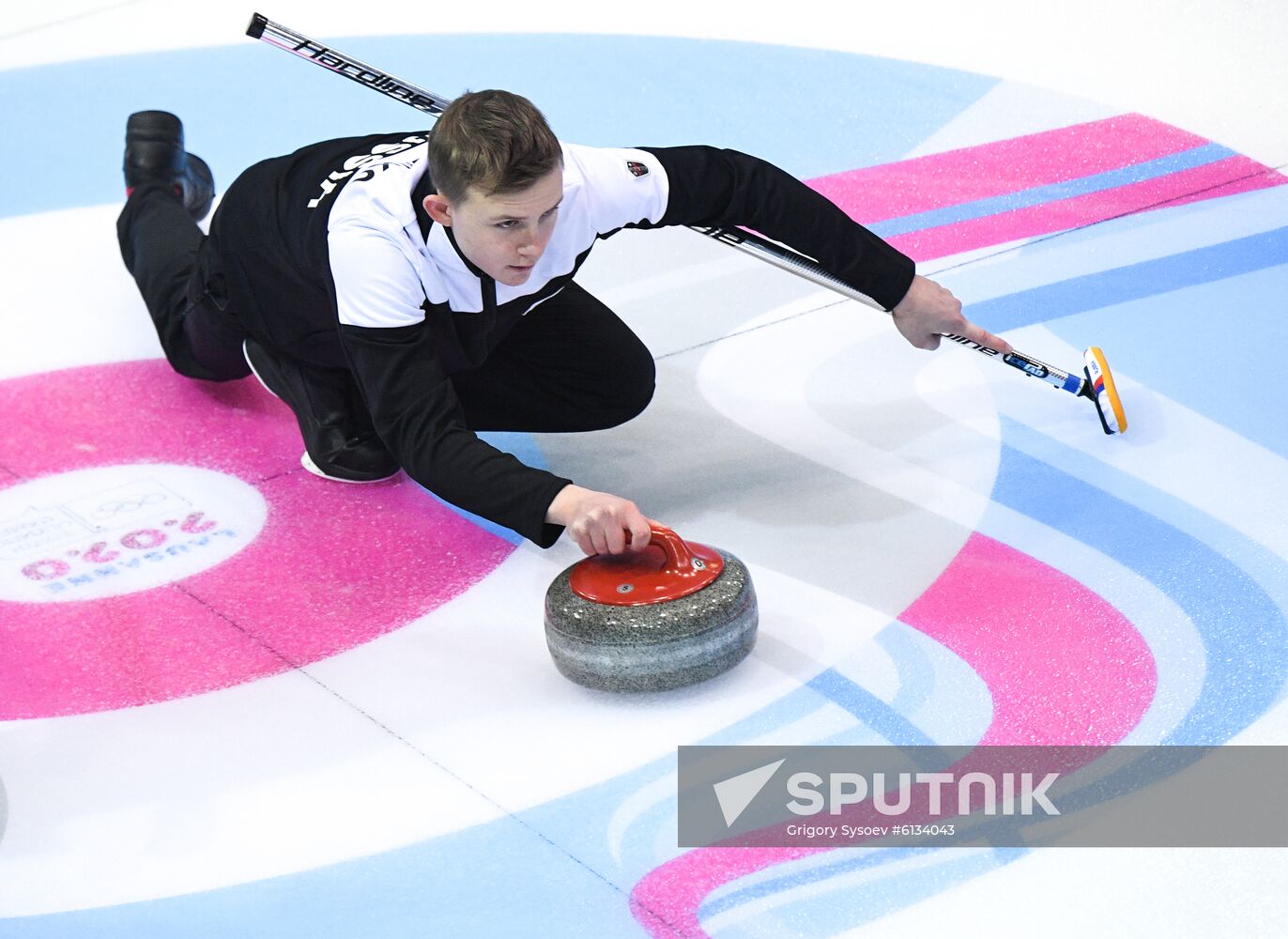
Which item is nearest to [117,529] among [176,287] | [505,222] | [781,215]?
[176,287]

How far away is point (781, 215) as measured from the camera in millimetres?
2707

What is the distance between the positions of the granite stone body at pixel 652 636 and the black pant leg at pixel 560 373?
74 centimetres

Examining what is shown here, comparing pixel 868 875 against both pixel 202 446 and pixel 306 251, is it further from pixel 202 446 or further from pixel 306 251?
pixel 202 446

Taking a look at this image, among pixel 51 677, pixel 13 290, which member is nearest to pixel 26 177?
pixel 13 290

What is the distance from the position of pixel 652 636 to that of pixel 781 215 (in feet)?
2.78

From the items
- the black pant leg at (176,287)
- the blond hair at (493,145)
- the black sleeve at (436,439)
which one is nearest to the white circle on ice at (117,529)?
the black pant leg at (176,287)

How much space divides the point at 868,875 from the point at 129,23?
4.92 meters

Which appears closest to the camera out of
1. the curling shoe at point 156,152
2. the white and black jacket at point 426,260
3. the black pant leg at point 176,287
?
Result: the white and black jacket at point 426,260

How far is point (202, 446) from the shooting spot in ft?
10.4

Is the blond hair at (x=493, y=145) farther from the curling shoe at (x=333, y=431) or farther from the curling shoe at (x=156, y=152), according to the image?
the curling shoe at (x=156, y=152)

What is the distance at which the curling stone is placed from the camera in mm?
2227

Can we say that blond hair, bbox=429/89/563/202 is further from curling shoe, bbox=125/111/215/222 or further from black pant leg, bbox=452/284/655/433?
curling shoe, bbox=125/111/215/222

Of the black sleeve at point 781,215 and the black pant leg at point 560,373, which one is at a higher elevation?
the black sleeve at point 781,215

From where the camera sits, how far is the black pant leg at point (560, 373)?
297 centimetres
